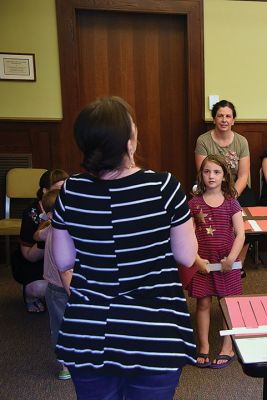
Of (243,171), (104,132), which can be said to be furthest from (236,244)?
(243,171)

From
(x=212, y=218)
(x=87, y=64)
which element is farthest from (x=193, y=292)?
(x=87, y=64)

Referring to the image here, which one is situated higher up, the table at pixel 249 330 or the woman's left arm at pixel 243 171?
the woman's left arm at pixel 243 171

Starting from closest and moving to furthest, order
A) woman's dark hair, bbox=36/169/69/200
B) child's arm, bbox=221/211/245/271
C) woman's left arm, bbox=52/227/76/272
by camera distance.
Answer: woman's left arm, bbox=52/227/76/272
child's arm, bbox=221/211/245/271
woman's dark hair, bbox=36/169/69/200

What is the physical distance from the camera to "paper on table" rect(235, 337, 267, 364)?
96 centimetres

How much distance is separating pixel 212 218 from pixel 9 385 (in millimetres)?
1301

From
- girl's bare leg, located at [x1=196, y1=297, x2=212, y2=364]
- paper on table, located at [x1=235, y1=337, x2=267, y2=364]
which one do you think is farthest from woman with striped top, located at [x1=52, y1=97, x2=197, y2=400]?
girl's bare leg, located at [x1=196, y1=297, x2=212, y2=364]

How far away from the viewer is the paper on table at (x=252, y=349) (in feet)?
3.15

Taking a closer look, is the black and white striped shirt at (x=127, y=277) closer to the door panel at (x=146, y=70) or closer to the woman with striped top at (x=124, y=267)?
the woman with striped top at (x=124, y=267)

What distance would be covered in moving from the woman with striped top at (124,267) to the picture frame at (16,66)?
3.16 metres

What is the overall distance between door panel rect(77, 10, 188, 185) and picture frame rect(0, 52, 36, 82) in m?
0.49

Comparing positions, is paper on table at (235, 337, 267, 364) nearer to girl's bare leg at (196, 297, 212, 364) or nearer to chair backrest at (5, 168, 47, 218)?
girl's bare leg at (196, 297, 212, 364)

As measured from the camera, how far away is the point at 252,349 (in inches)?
39.2

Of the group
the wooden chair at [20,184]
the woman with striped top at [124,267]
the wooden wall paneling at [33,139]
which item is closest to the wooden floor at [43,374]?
the woman with striped top at [124,267]

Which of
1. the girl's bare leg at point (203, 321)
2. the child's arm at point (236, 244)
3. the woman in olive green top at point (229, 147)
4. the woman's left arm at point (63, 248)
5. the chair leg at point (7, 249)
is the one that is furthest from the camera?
the chair leg at point (7, 249)
